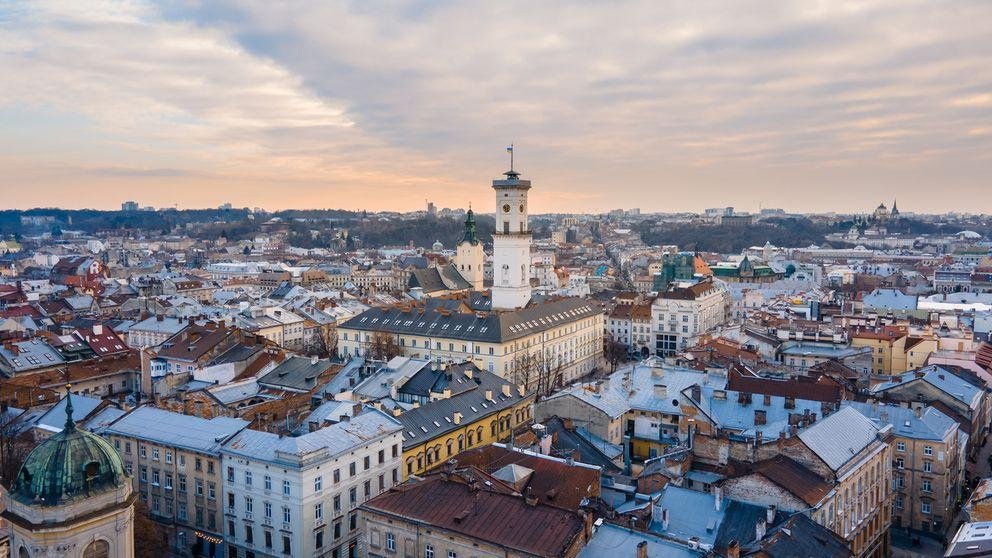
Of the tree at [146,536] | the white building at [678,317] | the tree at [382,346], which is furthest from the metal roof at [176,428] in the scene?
the white building at [678,317]

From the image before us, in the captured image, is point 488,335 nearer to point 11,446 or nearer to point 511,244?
point 511,244

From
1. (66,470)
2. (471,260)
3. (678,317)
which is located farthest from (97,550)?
(471,260)

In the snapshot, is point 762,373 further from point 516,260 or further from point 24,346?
point 24,346

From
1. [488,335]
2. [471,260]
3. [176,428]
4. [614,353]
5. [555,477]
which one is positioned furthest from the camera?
[471,260]

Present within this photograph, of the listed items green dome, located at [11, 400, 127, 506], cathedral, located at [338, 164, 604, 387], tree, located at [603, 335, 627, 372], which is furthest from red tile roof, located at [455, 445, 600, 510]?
tree, located at [603, 335, 627, 372]

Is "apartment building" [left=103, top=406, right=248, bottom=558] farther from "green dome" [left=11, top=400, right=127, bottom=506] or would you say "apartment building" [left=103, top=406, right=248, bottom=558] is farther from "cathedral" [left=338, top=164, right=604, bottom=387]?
"cathedral" [left=338, top=164, right=604, bottom=387]

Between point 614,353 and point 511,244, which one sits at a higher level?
point 511,244

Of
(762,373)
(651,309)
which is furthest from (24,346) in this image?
(651,309)
